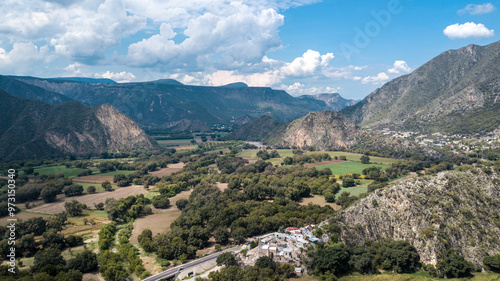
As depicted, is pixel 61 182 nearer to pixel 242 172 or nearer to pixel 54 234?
pixel 54 234

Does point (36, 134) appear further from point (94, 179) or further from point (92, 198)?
point (92, 198)

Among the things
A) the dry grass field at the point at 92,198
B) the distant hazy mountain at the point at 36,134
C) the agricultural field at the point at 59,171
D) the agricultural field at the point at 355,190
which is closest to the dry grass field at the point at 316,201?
the agricultural field at the point at 355,190

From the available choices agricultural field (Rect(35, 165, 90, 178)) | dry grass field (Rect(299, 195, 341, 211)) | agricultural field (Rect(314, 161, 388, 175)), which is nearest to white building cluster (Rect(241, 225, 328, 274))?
dry grass field (Rect(299, 195, 341, 211))

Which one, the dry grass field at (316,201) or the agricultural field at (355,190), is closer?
the dry grass field at (316,201)

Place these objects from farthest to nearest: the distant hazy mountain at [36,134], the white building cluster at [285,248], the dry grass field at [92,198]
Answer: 1. the distant hazy mountain at [36,134]
2. the dry grass field at [92,198]
3. the white building cluster at [285,248]

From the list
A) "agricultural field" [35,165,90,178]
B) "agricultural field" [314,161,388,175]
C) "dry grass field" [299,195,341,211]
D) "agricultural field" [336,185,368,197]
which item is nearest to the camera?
"dry grass field" [299,195,341,211]

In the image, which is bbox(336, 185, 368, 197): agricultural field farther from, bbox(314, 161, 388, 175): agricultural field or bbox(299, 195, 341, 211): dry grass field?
bbox(314, 161, 388, 175): agricultural field

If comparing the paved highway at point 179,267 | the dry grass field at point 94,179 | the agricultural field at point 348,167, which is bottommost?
the paved highway at point 179,267

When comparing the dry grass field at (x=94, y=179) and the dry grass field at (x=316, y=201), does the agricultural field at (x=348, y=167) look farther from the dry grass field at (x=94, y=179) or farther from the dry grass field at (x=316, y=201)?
the dry grass field at (x=94, y=179)
